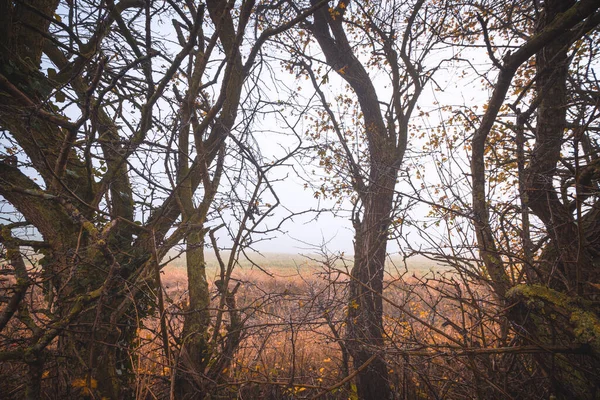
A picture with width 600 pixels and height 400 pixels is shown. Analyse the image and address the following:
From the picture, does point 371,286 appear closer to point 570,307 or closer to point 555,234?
point 555,234

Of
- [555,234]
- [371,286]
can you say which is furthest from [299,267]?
[555,234]

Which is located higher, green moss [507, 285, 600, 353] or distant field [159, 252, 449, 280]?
distant field [159, 252, 449, 280]

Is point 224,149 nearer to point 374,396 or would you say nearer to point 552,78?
point 552,78

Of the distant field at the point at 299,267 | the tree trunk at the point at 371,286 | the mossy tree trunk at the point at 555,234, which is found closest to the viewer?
the mossy tree trunk at the point at 555,234

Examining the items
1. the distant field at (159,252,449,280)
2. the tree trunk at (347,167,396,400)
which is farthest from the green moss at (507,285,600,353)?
the tree trunk at (347,167,396,400)

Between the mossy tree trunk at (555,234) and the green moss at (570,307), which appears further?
the mossy tree trunk at (555,234)

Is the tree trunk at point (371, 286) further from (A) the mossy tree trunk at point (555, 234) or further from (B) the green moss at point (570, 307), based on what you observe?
(B) the green moss at point (570, 307)

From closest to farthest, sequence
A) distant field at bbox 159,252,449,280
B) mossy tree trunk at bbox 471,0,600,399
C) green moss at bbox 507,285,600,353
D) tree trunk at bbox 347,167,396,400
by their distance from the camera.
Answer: green moss at bbox 507,285,600,353 → mossy tree trunk at bbox 471,0,600,399 → distant field at bbox 159,252,449,280 → tree trunk at bbox 347,167,396,400

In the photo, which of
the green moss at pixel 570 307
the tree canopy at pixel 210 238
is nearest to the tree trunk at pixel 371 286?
the tree canopy at pixel 210 238

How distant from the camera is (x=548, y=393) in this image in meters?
1.68

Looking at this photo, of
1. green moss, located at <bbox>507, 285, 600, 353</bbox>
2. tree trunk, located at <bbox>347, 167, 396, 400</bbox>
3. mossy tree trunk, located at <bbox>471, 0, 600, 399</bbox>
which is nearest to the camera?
green moss, located at <bbox>507, 285, 600, 353</bbox>

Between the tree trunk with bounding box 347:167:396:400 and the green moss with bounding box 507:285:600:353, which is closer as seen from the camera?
the green moss with bounding box 507:285:600:353

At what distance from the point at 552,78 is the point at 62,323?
4280mm

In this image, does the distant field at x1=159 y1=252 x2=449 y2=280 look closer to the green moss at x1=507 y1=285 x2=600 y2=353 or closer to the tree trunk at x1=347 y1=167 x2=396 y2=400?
the tree trunk at x1=347 y1=167 x2=396 y2=400
